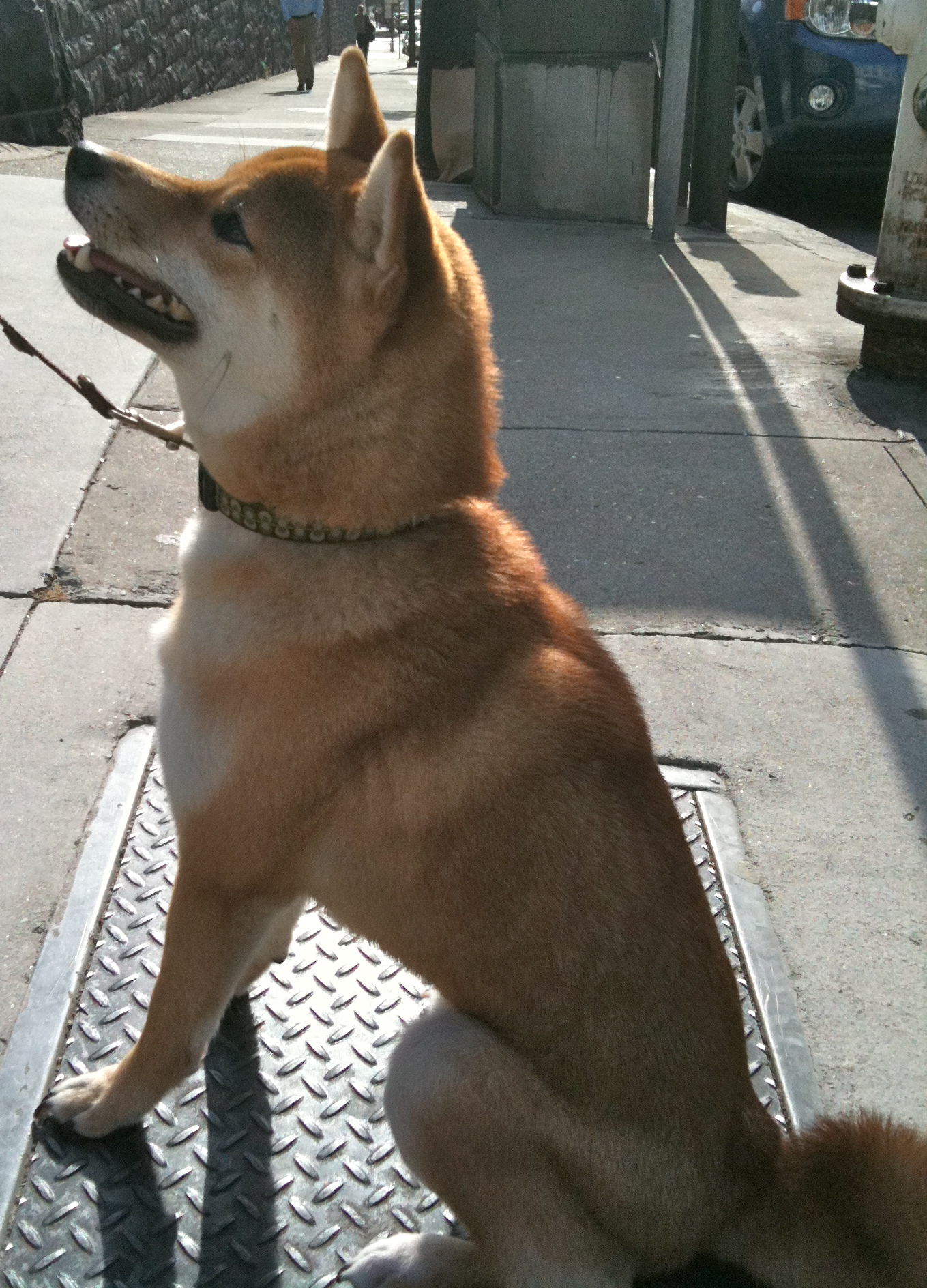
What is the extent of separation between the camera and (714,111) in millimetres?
8453

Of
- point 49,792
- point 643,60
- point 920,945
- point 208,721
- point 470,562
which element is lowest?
point 920,945

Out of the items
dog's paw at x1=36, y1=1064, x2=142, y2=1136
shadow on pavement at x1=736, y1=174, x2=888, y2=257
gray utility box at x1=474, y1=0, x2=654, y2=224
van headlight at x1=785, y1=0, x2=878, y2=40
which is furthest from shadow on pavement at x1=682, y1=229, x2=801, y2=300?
dog's paw at x1=36, y1=1064, x2=142, y2=1136

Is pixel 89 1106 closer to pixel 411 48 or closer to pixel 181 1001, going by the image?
pixel 181 1001

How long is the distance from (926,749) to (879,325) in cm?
300

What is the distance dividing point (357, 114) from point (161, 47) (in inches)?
546

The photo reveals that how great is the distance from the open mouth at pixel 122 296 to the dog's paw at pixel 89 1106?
4.45 ft

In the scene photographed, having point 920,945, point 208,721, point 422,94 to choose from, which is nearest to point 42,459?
point 208,721

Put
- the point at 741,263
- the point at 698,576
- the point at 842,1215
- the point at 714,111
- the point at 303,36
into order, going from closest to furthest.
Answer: the point at 842,1215 → the point at 698,576 → the point at 741,263 → the point at 714,111 → the point at 303,36

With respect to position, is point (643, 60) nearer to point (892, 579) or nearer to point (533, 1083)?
point (892, 579)

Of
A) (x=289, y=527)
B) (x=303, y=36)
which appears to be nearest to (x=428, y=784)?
(x=289, y=527)

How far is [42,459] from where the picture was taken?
174 inches

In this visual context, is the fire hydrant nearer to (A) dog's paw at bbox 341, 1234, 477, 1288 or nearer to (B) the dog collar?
(B) the dog collar

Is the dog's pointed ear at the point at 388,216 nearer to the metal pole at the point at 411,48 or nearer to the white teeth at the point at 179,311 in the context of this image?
the white teeth at the point at 179,311

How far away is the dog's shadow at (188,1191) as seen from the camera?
2.02m
